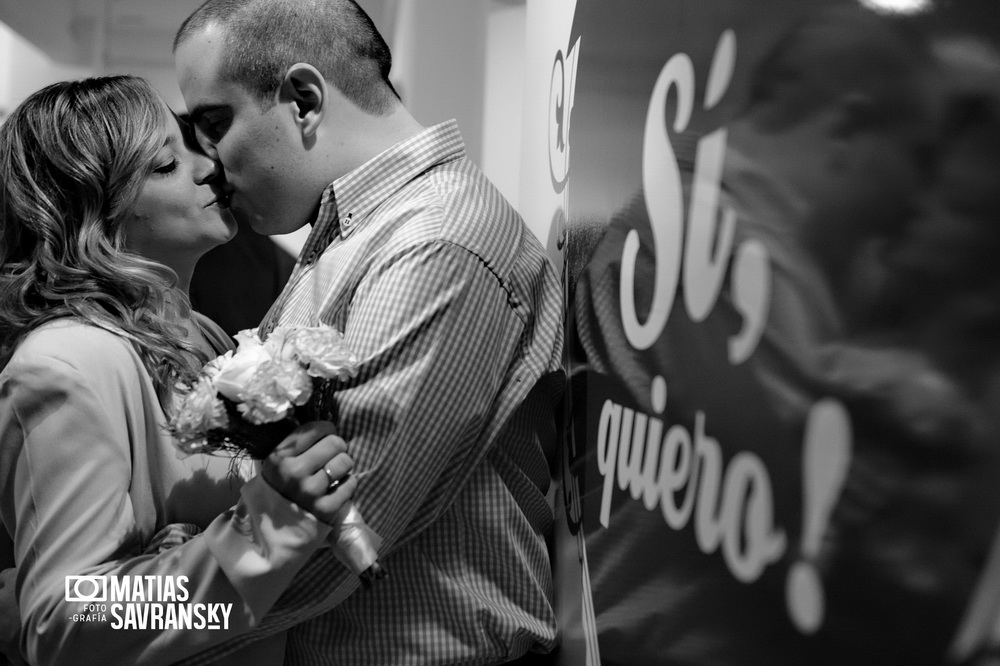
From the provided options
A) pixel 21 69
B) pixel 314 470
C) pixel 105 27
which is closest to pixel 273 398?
pixel 314 470

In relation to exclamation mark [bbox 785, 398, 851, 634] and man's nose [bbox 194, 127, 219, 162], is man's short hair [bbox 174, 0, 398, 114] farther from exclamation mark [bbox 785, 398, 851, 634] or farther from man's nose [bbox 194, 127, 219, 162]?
exclamation mark [bbox 785, 398, 851, 634]

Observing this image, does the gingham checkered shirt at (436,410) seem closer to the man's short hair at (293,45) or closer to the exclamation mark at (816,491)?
the man's short hair at (293,45)

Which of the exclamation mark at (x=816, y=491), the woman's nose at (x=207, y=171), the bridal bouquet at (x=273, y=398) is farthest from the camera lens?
the woman's nose at (x=207, y=171)

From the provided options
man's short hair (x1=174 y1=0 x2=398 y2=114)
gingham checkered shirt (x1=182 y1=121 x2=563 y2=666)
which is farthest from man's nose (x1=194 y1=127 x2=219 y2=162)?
gingham checkered shirt (x1=182 y1=121 x2=563 y2=666)

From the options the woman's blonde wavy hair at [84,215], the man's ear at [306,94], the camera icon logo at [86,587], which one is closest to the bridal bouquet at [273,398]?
the camera icon logo at [86,587]

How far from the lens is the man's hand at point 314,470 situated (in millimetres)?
1305

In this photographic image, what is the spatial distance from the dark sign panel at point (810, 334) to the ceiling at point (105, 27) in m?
3.95

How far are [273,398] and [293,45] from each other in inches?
32.6

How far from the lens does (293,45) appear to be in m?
1.76

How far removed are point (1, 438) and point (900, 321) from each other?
4.86 ft

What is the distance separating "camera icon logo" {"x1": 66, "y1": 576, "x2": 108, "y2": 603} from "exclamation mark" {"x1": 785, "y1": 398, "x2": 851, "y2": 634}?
1.16 m

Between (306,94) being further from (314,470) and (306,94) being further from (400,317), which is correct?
(314,470)

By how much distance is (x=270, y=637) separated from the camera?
1536 millimetres

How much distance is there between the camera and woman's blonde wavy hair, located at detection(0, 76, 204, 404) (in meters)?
1.76
